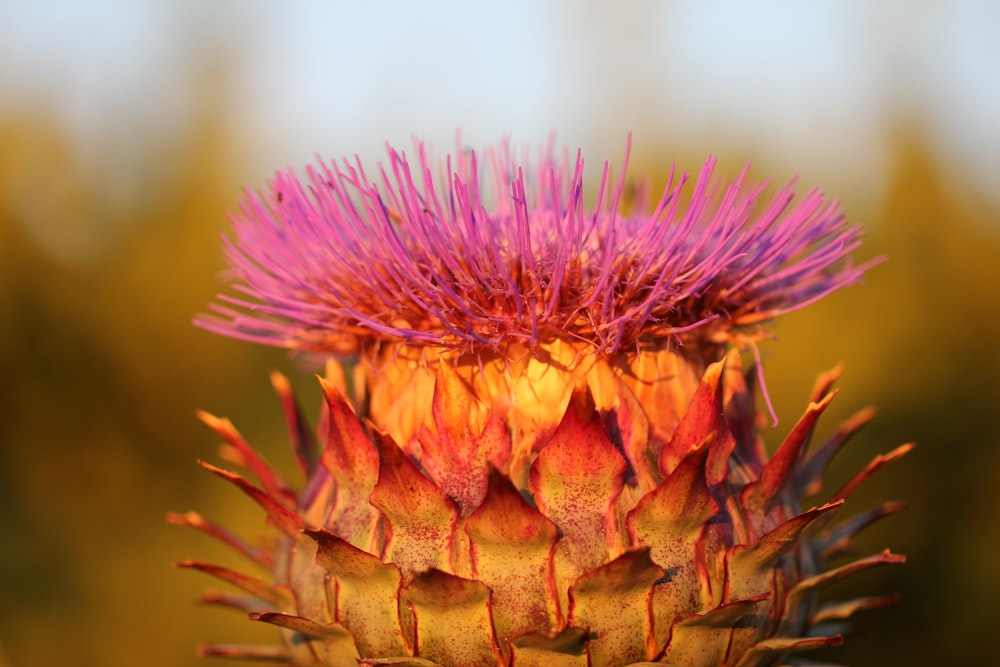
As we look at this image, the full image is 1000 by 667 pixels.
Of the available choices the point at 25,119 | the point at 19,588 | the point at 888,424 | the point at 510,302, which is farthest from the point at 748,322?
the point at 25,119

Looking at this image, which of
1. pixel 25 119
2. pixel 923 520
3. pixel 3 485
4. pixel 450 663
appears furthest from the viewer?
pixel 25 119

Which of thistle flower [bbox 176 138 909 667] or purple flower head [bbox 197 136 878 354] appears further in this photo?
purple flower head [bbox 197 136 878 354]

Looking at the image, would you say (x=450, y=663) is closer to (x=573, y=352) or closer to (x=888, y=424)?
(x=573, y=352)

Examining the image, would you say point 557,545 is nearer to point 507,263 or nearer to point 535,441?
point 535,441

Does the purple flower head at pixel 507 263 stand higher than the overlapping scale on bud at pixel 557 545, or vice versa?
the purple flower head at pixel 507 263

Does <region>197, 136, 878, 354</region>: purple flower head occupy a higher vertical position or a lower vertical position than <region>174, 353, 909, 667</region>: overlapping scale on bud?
higher

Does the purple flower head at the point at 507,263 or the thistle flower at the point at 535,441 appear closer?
the thistle flower at the point at 535,441
